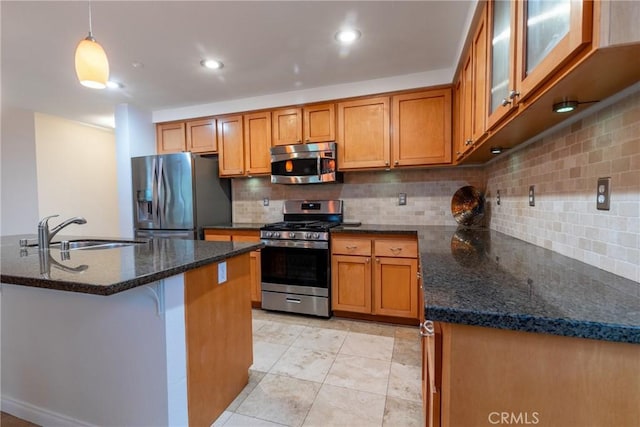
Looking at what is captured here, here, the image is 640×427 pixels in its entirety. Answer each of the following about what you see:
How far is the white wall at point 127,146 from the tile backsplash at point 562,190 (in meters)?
2.82

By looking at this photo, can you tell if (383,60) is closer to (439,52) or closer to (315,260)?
(439,52)

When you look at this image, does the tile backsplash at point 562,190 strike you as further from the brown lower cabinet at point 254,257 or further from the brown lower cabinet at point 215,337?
the brown lower cabinet at point 215,337

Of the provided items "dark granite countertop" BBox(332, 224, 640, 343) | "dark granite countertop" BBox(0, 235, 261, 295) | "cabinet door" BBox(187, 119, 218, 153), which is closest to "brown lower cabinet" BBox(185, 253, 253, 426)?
"dark granite countertop" BBox(0, 235, 261, 295)

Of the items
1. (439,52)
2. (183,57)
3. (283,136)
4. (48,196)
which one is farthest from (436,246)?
(48,196)

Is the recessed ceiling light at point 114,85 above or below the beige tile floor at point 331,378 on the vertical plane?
above

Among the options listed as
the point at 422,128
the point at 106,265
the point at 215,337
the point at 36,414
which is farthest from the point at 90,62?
the point at 422,128

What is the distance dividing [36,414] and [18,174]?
139 inches

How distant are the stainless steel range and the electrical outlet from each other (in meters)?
1.94

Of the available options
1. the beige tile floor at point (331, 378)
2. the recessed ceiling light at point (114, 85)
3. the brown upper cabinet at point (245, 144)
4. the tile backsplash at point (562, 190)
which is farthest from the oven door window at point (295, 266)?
the recessed ceiling light at point (114, 85)

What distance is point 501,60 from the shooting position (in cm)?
127

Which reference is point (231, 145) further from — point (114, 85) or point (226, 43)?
point (226, 43)

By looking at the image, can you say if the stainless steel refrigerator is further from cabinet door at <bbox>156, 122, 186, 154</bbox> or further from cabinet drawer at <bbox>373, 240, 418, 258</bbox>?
cabinet drawer at <bbox>373, 240, 418, 258</bbox>

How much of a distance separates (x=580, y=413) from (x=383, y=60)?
2.47 meters

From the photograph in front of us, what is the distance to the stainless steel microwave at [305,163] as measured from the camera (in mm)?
2941
